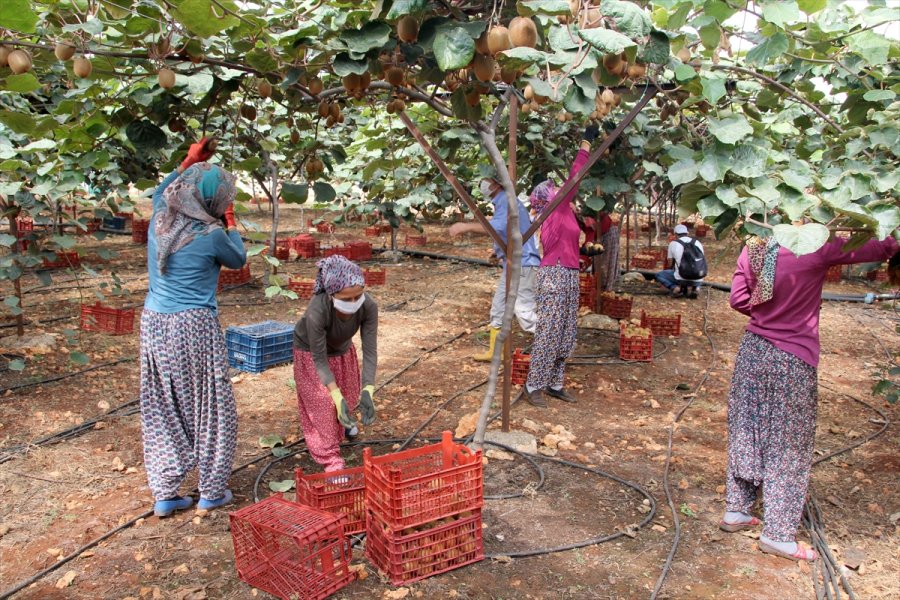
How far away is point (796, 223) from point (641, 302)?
690 cm

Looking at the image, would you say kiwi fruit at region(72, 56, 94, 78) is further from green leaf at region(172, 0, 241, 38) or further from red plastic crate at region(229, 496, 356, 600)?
red plastic crate at region(229, 496, 356, 600)

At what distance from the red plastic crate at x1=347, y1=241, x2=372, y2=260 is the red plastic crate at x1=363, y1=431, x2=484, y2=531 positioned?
8.75m

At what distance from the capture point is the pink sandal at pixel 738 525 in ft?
10.9

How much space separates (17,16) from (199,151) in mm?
1179

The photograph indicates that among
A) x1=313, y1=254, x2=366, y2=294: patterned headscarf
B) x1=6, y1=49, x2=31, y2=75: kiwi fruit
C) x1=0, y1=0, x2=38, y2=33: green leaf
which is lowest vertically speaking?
x1=313, y1=254, x2=366, y2=294: patterned headscarf

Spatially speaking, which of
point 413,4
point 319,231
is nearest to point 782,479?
point 413,4

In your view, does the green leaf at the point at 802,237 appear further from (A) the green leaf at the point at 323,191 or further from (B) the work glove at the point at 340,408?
(B) the work glove at the point at 340,408

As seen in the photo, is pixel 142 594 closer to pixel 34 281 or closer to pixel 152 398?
pixel 152 398

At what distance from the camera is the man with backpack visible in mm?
9180

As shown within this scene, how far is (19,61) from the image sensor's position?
90.8 inches

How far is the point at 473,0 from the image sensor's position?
241 centimetres

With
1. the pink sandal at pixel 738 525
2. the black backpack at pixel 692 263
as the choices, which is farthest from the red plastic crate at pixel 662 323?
the pink sandal at pixel 738 525

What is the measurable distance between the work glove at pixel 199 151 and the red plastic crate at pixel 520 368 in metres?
2.92

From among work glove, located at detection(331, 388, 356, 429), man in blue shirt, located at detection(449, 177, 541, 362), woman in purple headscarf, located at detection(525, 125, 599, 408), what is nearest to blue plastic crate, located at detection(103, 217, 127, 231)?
man in blue shirt, located at detection(449, 177, 541, 362)
